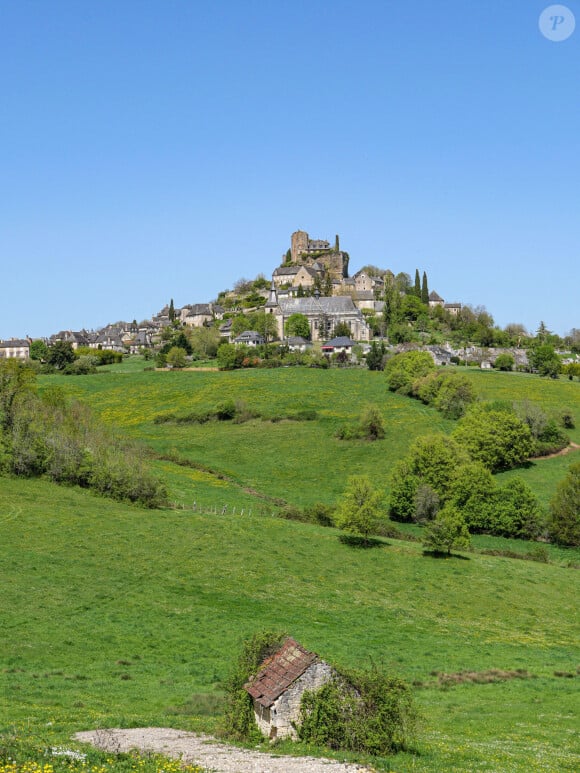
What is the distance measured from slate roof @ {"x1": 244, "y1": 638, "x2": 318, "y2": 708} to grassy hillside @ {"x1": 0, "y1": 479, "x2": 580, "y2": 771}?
313 cm

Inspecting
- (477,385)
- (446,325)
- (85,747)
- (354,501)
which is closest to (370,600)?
(354,501)

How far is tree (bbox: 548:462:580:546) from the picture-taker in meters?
66.1

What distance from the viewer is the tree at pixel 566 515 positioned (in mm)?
66125

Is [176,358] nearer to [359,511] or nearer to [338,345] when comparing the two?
[338,345]

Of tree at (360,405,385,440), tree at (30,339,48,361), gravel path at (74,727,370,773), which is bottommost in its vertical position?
gravel path at (74,727,370,773)

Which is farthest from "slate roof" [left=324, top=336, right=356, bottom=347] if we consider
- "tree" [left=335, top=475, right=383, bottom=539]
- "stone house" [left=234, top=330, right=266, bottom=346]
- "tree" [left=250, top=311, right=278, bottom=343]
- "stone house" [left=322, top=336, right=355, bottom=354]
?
"tree" [left=335, top=475, right=383, bottom=539]

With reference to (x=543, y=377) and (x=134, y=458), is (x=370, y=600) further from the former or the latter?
(x=543, y=377)

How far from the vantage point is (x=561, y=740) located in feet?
77.4

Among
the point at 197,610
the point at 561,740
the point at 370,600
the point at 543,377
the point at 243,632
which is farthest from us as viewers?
the point at 543,377

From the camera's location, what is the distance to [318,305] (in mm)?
195750

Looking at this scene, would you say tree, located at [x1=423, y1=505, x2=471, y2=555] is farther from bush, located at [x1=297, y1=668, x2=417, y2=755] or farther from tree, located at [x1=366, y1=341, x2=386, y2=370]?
tree, located at [x1=366, y1=341, x2=386, y2=370]

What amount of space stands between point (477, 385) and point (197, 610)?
89.6 metres

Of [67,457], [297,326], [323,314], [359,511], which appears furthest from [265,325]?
[359,511]

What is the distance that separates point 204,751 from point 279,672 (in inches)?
111
